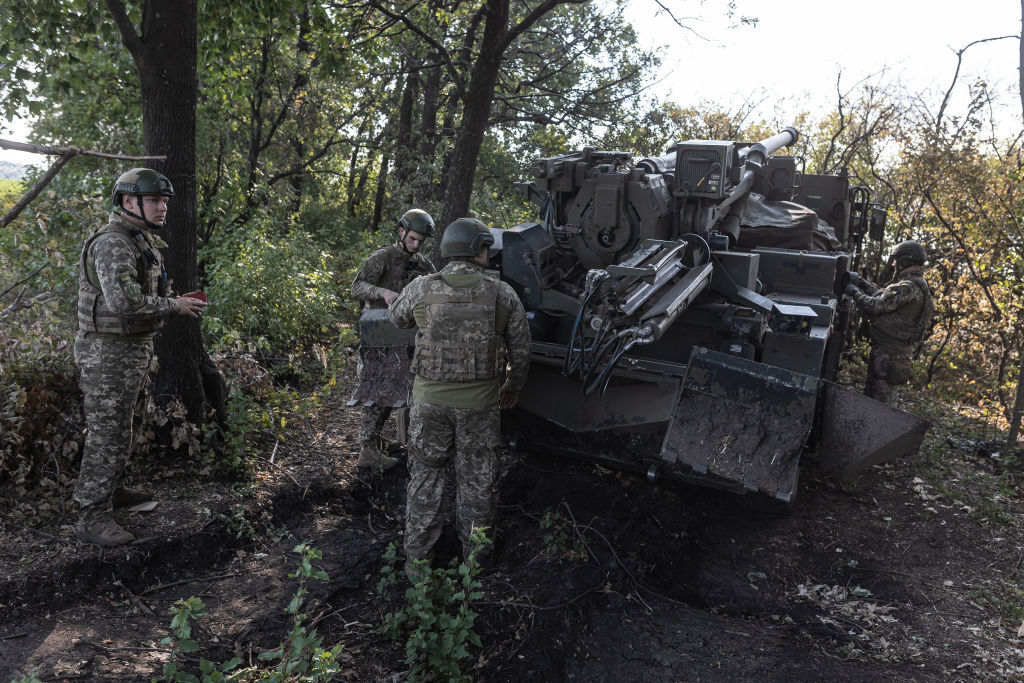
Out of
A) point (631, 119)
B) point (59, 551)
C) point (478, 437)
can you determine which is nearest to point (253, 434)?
point (59, 551)

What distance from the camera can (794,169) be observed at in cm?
744

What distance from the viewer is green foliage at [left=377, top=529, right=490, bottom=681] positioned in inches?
128

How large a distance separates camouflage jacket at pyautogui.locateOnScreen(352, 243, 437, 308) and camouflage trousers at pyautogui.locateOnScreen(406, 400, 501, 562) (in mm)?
1469

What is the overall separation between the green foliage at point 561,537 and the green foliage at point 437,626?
2.58 feet

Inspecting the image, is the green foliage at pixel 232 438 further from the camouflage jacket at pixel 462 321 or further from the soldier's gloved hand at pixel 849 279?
the soldier's gloved hand at pixel 849 279

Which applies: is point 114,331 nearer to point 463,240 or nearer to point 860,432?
point 463,240

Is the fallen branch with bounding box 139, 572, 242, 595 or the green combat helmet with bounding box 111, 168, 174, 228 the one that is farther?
the green combat helmet with bounding box 111, 168, 174, 228

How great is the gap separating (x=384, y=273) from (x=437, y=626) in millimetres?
2763

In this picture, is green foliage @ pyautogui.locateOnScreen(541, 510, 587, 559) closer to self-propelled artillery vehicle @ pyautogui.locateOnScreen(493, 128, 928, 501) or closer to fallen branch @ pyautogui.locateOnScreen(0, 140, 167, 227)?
self-propelled artillery vehicle @ pyautogui.locateOnScreen(493, 128, 928, 501)

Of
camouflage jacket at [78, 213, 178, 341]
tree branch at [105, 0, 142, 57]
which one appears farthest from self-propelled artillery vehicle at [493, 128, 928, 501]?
tree branch at [105, 0, 142, 57]

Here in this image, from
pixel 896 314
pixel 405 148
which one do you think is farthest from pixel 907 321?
pixel 405 148

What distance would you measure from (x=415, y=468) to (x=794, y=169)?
531 centimetres

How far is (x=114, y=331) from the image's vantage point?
161 inches

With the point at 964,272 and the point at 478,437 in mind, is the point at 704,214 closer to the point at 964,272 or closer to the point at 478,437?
the point at 478,437
